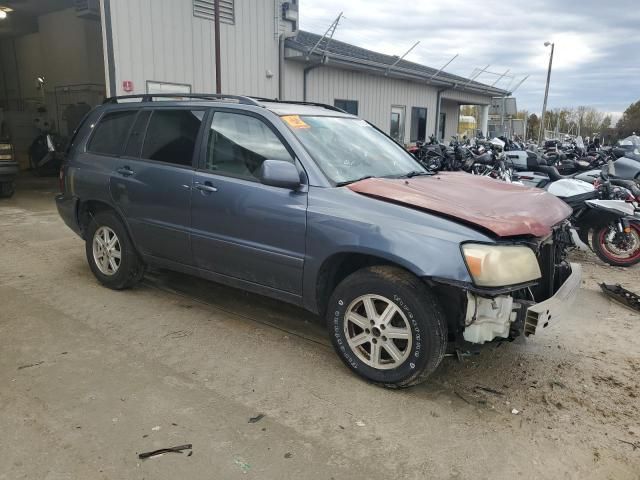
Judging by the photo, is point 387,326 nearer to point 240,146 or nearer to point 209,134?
point 240,146

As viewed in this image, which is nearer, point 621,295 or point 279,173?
point 279,173

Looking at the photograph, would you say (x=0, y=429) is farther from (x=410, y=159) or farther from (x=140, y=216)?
(x=410, y=159)

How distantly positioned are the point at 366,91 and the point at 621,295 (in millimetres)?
11722

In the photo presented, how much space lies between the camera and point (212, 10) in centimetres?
1077

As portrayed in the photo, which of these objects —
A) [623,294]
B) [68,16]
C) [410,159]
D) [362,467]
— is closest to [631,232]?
[623,294]

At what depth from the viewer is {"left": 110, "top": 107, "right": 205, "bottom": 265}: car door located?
4.21m

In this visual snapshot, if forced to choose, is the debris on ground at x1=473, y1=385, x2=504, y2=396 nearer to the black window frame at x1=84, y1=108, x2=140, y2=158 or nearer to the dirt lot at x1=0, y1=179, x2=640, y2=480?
the dirt lot at x1=0, y1=179, x2=640, y2=480

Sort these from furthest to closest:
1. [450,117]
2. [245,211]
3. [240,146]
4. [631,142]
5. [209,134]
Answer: [450,117], [631,142], [209,134], [240,146], [245,211]

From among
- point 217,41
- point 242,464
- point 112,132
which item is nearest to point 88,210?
point 112,132

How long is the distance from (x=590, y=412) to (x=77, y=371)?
128 inches

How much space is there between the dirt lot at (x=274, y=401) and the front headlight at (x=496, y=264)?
32.5 inches

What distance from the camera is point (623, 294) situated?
509cm

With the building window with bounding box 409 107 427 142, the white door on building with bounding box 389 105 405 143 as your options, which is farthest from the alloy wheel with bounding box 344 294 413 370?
the building window with bounding box 409 107 427 142

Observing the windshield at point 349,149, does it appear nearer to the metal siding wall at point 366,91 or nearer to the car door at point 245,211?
the car door at point 245,211
